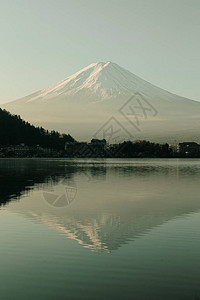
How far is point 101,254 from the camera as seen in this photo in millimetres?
13891

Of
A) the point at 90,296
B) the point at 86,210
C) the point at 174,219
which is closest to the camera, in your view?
the point at 90,296

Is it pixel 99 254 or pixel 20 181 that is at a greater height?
pixel 99 254

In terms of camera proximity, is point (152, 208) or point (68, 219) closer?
point (68, 219)

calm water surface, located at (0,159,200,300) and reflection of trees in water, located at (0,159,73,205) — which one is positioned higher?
calm water surface, located at (0,159,200,300)

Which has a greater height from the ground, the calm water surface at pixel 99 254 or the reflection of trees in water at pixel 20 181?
the calm water surface at pixel 99 254

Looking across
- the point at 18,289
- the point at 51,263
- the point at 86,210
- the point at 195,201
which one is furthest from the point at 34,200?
the point at 18,289

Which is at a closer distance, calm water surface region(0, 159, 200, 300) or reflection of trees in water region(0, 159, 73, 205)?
calm water surface region(0, 159, 200, 300)

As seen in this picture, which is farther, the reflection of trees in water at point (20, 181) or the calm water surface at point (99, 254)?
the reflection of trees in water at point (20, 181)

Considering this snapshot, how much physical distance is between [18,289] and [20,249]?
4.54 m

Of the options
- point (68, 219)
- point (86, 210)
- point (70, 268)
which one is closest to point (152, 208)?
point (86, 210)

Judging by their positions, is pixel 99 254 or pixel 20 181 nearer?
pixel 99 254

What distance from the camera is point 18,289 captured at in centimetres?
1026

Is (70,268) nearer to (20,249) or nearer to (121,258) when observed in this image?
(121,258)

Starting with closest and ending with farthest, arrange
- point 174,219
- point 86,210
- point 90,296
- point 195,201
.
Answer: point 90,296
point 174,219
point 86,210
point 195,201
